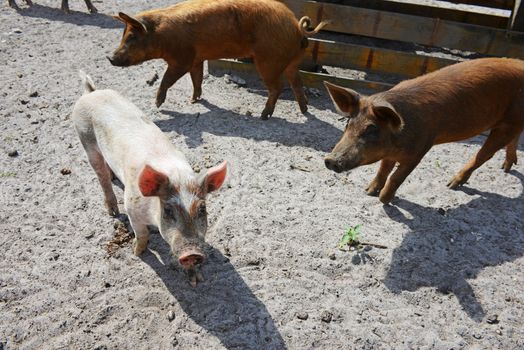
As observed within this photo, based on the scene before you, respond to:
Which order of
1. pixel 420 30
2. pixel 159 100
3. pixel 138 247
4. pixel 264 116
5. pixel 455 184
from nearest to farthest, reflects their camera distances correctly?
pixel 138 247, pixel 455 184, pixel 159 100, pixel 264 116, pixel 420 30

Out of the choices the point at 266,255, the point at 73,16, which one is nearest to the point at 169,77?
the point at 266,255

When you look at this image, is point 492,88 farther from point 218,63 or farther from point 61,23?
point 61,23


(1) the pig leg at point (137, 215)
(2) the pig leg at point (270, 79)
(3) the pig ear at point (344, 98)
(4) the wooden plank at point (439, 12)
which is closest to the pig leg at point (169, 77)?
(2) the pig leg at point (270, 79)

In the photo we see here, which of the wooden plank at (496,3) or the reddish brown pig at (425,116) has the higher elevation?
the wooden plank at (496,3)

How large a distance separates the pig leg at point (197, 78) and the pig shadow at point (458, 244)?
3210mm

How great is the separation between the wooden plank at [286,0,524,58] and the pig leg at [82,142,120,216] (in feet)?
13.8

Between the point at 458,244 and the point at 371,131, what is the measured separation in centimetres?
140

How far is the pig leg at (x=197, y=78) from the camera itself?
592 cm

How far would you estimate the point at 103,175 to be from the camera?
3.87 m

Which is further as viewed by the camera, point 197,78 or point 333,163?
point 197,78

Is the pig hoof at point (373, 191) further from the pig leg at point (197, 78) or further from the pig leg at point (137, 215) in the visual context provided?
the pig leg at point (197, 78)

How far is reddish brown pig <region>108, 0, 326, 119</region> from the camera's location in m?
5.38

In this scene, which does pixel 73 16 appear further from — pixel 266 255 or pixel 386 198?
pixel 386 198

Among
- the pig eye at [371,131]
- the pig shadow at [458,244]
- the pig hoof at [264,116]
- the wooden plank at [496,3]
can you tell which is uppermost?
the wooden plank at [496,3]
